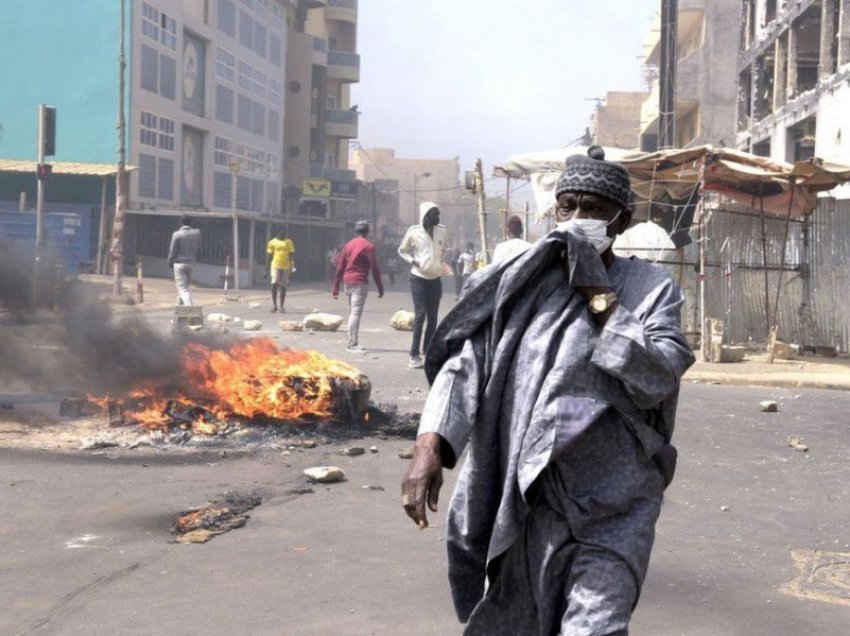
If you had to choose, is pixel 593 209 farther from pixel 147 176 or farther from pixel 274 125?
pixel 274 125

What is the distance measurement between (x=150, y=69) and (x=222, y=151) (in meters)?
9.90

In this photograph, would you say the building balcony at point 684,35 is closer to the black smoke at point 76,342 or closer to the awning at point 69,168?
the awning at point 69,168

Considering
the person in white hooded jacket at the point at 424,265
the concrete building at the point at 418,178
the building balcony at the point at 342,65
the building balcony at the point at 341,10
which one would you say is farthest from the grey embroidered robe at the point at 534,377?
the concrete building at the point at 418,178

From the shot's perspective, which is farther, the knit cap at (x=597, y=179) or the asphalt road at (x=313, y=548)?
Result: the asphalt road at (x=313, y=548)

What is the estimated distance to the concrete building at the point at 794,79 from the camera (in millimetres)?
23406

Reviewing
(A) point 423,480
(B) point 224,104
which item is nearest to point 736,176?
(A) point 423,480

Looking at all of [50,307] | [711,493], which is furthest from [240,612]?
[50,307]

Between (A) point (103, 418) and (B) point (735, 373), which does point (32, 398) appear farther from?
(B) point (735, 373)

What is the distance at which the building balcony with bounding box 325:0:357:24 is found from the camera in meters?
76.4

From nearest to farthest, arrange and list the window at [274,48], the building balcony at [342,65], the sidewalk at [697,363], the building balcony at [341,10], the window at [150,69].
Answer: the sidewalk at [697,363] → the window at [150,69] → the window at [274,48] → the building balcony at [342,65] → the building balcony at [341,10]

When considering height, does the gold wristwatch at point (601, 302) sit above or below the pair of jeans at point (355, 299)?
above

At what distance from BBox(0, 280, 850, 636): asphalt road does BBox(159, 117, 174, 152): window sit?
35.9 meters

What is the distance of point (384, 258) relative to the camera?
61.0 metres

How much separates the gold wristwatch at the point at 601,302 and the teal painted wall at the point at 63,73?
4006cm
